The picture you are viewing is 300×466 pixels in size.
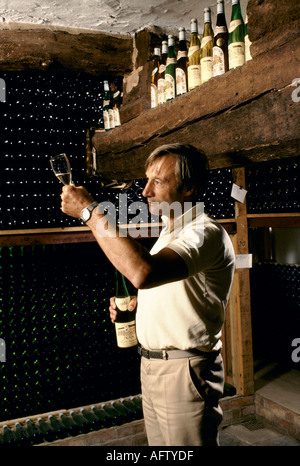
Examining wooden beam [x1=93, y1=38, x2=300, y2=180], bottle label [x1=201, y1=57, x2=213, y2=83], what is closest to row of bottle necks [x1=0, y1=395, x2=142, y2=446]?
wooden beam [x1=93, y1=38, x2=300, y2=180]

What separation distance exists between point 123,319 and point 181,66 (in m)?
2.27

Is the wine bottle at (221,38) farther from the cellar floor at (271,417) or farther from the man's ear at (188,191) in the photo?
Result: the cellar floor at (271,417)

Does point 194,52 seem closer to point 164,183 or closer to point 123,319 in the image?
point 164,183

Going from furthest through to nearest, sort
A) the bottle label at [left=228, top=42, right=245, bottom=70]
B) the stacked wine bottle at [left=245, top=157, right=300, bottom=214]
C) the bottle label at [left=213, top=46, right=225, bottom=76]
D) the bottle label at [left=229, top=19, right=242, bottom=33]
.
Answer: the stacked wine bottle at [left=245, top=157, right=300, bottom=214], the bottle label at [left=229, top=19, right=242, bottom=33], the bottle label at [left=213, top=46, right=225, bottom=76], the bottle label at [left=228, top=42, right=245, bottom=70]

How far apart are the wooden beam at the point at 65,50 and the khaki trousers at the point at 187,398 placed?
2715 millimetres

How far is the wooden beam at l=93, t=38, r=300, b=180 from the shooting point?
1537 millimetres

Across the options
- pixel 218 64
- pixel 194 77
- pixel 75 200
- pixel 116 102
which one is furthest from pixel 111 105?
pixel 75 200

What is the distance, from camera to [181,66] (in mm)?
3314

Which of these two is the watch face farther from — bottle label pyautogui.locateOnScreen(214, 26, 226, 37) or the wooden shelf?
the wooden shelf

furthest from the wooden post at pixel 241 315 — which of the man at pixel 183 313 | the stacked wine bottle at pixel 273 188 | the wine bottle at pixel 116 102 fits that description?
the man at pixel 183 313

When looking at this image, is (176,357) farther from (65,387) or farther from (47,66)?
(47,66)

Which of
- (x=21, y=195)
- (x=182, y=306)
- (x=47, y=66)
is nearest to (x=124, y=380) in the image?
(x=21, y=195)

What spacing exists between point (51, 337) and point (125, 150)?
68.5 inches

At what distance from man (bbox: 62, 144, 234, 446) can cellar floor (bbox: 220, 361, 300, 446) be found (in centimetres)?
209
